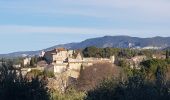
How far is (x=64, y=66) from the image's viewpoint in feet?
251

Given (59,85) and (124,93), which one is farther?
(59,85)

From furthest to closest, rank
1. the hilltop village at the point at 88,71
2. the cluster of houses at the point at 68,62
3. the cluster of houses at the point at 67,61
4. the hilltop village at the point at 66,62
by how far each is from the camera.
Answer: the cluster of houses at the point at 67,61
the hilltop village at the point at 66,62
the cluster of houses at the point at 68,62
the hilltop village at the point at 88,71

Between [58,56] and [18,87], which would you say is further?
[58,56]

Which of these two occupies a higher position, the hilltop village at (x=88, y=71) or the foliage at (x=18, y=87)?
the foliage at (x=18, y=87)

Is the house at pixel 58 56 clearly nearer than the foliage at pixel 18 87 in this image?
No

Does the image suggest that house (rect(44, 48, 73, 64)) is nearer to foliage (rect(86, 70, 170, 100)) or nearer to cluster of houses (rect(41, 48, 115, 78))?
cluster of houses (rect(41, 48, 115, 78))

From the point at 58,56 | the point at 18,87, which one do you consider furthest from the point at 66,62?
the point at 18,87

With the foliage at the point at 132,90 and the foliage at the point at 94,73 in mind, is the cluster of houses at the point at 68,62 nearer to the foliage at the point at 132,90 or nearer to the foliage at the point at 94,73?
the foliage at the point at 94,73

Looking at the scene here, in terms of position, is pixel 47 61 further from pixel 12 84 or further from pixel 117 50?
pixel 12 84

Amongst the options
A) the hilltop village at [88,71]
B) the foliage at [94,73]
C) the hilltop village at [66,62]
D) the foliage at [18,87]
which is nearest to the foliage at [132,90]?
the hilltop village at [88,71]

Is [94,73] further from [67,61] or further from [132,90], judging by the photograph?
[132,90]

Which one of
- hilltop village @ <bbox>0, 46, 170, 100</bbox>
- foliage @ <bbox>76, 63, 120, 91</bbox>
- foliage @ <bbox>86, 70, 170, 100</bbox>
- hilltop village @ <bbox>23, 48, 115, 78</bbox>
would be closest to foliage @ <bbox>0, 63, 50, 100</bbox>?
hilltop village @ <bbox>0, 46, 170, 100</bbox>

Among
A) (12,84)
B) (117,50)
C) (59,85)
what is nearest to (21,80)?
(12,84)

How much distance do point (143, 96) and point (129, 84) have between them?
139 centimetres
